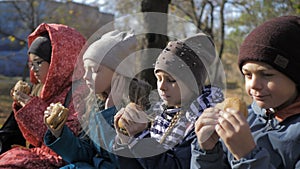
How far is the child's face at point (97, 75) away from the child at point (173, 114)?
0.43 metres

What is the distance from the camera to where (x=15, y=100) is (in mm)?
2949

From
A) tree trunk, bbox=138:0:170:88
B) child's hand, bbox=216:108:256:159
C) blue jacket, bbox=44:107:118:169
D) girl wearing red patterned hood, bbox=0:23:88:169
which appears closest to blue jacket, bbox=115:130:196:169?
blue jacket, bbox=44:107:118:169

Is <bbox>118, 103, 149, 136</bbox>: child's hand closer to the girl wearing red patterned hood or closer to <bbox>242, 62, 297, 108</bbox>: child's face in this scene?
<bbox>242, 62, 297, 108</bbox>: child's face

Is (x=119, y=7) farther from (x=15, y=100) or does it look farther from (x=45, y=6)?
(x=15, y=100)

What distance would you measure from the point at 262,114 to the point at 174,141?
1.40 ft

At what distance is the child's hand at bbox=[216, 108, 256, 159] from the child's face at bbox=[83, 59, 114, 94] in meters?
1.11

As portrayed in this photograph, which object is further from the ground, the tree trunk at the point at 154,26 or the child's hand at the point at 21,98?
the tree trunk at the point at 154,26

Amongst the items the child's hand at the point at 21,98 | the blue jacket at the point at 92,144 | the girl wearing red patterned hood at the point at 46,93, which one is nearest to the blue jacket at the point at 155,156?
the blue jacket at the point at 92,144

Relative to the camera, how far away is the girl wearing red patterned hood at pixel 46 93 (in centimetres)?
265

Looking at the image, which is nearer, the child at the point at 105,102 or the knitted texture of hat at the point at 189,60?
the knitted texture of hat at the point at 189,60

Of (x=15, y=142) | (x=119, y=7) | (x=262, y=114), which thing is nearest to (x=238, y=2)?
(x=119, y=7)

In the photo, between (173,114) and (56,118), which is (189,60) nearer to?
(173,114)

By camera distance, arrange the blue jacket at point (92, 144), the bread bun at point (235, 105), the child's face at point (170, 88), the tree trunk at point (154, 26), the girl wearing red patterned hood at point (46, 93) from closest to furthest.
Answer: the bread bun at point (235, 105), the child's face at point (170, 88), the blue jacket at point (92, 144), the girl wearing red patterned hood at point (46, 93), the tree trunk at point (154, 26)

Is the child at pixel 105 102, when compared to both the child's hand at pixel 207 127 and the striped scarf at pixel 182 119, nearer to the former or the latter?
the striped scarf at pixel 182 119
